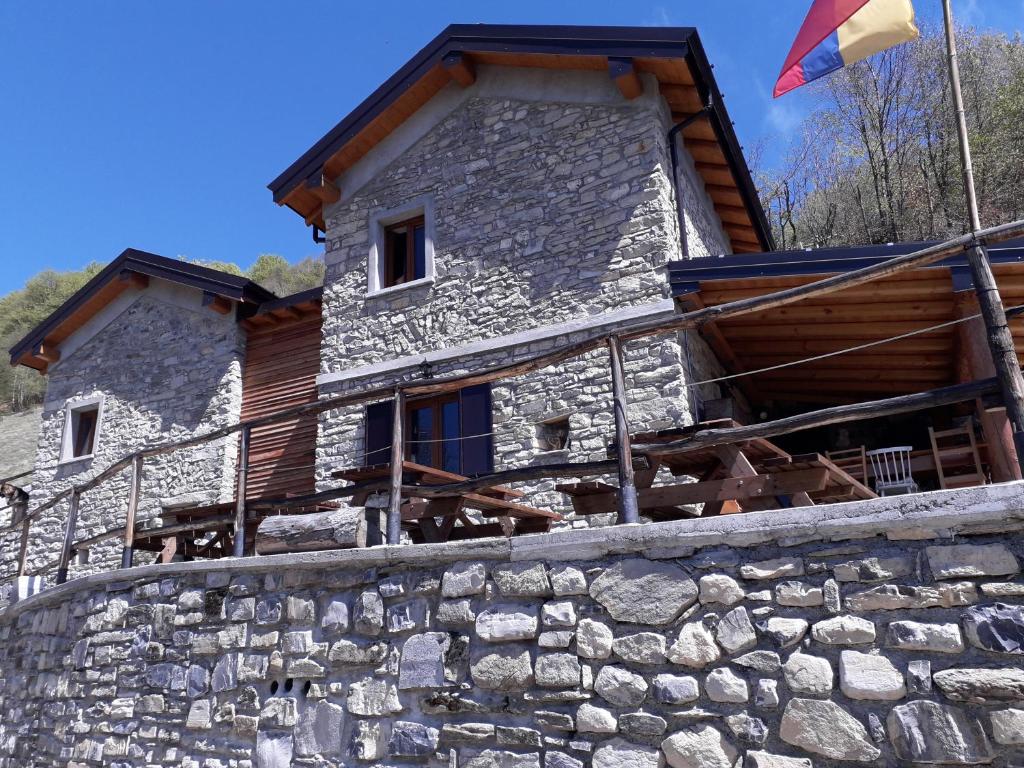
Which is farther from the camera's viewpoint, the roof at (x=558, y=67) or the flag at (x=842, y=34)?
the roof at (x=558, y=67)

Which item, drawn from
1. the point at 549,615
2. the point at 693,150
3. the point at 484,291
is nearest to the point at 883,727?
the point at 549,615

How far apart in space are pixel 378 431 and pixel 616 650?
6358mm

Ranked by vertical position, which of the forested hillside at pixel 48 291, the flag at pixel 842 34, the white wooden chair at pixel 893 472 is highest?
the forested hillside at pixel 48 291

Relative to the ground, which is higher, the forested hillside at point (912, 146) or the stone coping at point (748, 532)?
the forested hillside at point (912, 146)

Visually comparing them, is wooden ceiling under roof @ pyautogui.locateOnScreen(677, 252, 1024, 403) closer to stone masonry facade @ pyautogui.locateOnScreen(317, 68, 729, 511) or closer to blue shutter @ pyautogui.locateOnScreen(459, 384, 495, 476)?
stone masonry facade @ pyautogui.locateOnScreen(317, 68, 729, 511)

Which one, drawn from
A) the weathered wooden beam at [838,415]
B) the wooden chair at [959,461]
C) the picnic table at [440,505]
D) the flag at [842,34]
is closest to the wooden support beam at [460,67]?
the flag at [842,34]

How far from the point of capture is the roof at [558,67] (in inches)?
364

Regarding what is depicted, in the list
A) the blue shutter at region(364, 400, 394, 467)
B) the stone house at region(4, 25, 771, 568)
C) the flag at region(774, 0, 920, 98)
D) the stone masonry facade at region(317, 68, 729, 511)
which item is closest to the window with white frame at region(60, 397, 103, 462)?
the stone house at region(4, 25, 771, 568)

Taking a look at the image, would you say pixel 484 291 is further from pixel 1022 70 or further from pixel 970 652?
pixel 1022 70

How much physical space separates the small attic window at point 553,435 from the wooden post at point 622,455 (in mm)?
4355

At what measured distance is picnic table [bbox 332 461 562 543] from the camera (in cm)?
613

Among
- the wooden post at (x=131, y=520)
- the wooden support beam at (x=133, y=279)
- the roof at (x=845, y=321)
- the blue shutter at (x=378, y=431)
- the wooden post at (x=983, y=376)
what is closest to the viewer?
the wooden post at (x=983, y=376)

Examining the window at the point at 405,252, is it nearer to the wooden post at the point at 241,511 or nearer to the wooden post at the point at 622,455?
the wooden post at the point at 241,511

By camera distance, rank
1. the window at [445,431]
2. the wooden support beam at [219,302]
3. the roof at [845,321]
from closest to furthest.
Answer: the roof at [845,321] → the window at [445,431] → the wooden support beam at [219,302]
